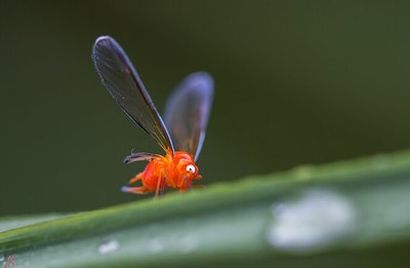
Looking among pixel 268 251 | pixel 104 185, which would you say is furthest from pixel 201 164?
pixel 268 251

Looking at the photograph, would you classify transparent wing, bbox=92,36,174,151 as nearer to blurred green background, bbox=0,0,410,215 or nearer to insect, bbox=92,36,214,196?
insect, bbox=92,36,214,196

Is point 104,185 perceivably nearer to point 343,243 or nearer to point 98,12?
point 98,12

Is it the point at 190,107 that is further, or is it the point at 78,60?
the point at 78,60

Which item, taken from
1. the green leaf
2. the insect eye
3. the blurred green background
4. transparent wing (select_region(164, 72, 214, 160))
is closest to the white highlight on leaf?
the green leaf

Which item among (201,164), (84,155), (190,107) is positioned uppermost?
(84,155)

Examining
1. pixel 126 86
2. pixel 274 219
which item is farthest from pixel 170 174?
pixel 274 219

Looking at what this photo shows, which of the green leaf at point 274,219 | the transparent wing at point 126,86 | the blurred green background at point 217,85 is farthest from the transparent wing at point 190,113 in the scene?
the green leaf at point 274,219

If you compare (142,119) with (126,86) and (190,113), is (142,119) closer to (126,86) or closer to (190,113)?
(126,86)
